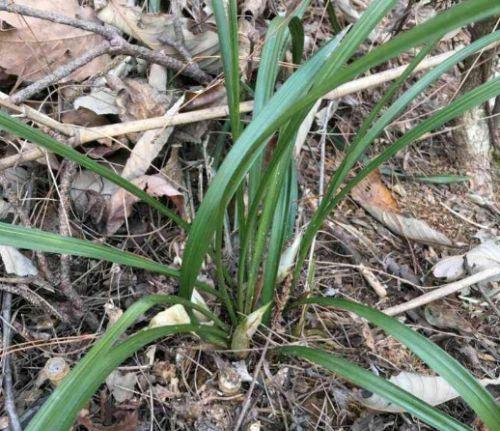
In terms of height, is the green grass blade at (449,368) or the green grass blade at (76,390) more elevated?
the green grass blade at (76,390)

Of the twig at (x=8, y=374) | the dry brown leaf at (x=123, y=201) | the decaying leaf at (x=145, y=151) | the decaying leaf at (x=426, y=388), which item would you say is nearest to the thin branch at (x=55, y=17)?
the decaying leaf at (x=145, y=151)

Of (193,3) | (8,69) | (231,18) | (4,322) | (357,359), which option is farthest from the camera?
(193,3)

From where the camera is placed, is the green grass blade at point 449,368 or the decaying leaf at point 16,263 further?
the decaying leaf at point 16,263

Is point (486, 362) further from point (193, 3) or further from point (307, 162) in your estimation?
point (193, 3)

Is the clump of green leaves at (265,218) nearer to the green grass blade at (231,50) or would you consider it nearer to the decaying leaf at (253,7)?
the green grass blade at (231,50)

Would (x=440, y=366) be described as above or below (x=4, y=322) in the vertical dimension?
above

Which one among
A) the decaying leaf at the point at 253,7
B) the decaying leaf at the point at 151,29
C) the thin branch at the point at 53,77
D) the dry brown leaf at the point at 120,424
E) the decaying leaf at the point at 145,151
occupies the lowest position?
the dry brown leaf at the point at 120,424

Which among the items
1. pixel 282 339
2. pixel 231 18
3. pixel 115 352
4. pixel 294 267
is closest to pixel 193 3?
pixel 231 18
